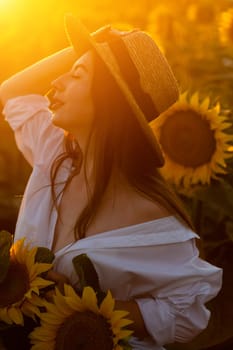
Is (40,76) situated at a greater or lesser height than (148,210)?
greater

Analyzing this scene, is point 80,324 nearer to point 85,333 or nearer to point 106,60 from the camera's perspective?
point 85,333

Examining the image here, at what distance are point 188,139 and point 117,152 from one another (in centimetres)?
87

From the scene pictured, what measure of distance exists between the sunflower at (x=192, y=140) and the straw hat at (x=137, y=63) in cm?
78

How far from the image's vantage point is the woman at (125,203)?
91.3 inches

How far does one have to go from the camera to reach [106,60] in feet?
7.63

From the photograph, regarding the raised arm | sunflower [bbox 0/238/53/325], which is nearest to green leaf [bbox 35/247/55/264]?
sunflower [bbox 0/238/53/325]

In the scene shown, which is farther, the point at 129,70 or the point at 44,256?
the point at 129,70

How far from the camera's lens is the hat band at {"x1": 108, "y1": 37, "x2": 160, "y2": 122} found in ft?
7.87

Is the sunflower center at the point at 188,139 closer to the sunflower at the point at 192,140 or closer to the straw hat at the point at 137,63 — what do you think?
the sunflower at the point at 192,140

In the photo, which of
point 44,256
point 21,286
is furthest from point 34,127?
point 21,286

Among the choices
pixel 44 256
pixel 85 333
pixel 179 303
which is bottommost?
pixel 179 303

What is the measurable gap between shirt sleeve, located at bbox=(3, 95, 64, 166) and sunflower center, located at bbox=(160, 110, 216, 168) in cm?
63

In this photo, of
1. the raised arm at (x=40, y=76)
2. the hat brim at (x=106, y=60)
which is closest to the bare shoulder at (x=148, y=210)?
the hat brim at (x=106, y=60)

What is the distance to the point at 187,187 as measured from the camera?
133 inches
